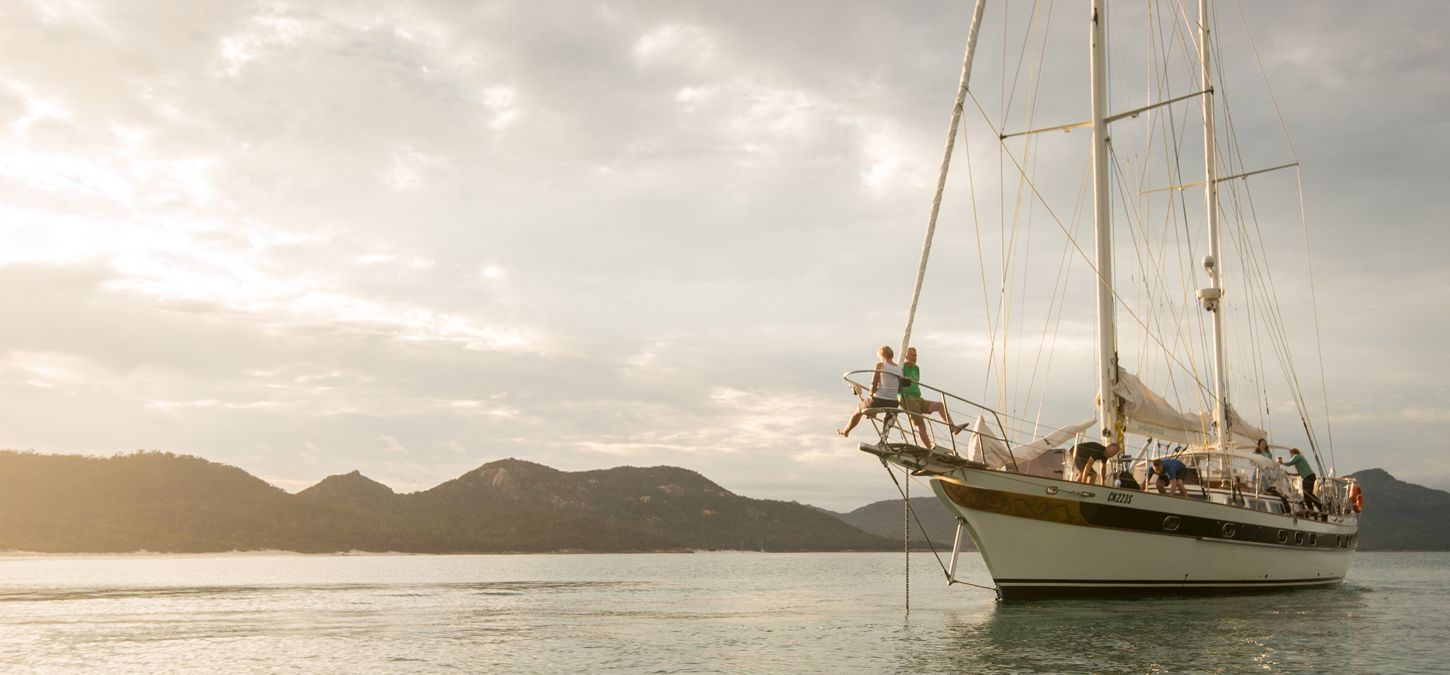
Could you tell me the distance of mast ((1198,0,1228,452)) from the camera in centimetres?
3975

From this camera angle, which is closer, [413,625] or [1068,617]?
[1068,617]

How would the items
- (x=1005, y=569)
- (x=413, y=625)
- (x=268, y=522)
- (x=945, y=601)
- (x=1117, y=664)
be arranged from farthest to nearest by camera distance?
(x=268, y=522) → (x=945, y=601) → (x=413, y=625) → (x=1005, y=569) → (x=1117, y=664)

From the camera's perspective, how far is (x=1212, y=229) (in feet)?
137

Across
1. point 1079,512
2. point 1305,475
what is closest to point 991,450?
point 1079,512

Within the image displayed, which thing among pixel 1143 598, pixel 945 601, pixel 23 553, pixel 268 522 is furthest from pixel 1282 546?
pixel 268 522

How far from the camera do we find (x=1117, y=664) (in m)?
19.5

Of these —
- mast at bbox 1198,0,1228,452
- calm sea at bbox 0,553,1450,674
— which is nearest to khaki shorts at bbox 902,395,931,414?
calm sea at bbox 0,553,1450,674

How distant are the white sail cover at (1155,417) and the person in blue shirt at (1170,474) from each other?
2216 mm

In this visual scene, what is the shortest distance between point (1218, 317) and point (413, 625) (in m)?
32.3

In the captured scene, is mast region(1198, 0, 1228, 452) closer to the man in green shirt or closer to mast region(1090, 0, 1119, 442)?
mast region(1090, 0, 1119, 442)

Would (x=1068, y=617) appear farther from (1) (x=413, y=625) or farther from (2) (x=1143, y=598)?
(1) (x=413, y=625)

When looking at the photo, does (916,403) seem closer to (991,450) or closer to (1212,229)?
(991,450)

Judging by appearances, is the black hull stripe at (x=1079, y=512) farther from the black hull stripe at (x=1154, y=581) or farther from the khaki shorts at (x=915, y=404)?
the khaki shorts at (x=915, y=404)

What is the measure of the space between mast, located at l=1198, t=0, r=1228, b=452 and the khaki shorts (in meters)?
19.4
